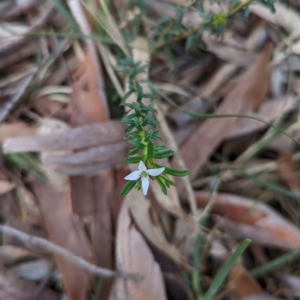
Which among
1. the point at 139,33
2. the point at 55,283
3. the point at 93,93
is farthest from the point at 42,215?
the point at 139,33

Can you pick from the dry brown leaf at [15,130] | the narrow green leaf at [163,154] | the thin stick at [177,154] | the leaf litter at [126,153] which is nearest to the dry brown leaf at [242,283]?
the leaf litter at [126,153]

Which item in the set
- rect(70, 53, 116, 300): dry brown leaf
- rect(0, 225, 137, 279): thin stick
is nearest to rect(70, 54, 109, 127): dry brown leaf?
rect(70, 53, 116, 300): dry brown leaf

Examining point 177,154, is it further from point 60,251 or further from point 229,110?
point 60,251

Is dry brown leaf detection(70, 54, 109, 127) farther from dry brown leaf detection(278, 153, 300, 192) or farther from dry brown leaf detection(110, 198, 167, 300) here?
dry brown leaf detection(278, 153, 300, 192)

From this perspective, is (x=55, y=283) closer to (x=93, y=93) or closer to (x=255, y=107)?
(x=93, y=93)

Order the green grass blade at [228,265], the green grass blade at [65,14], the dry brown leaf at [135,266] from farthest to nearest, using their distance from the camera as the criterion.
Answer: the green grass blade at [65,14] → the dry brown leaf at [135,266] → the green grass blade at [228,265]

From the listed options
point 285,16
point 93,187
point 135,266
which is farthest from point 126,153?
point 285,16

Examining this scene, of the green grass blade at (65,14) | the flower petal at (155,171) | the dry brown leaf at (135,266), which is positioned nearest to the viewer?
the flower petal at (155,171)

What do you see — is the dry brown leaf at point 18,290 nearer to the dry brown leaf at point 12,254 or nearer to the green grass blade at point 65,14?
the dry brown leaf at point 12,254
